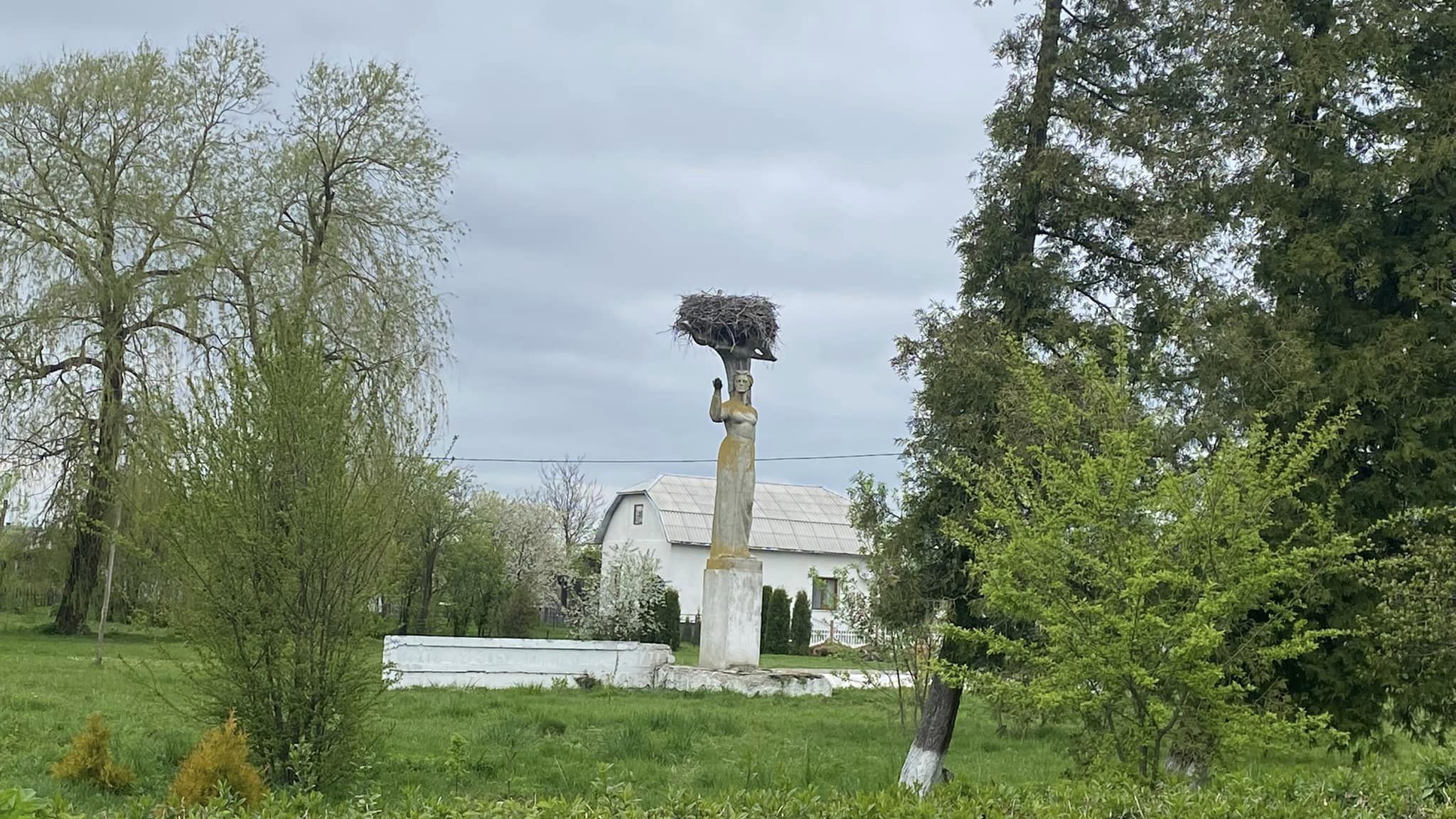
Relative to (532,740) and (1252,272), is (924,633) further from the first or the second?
(1252,272)

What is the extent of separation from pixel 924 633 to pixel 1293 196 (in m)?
5.45

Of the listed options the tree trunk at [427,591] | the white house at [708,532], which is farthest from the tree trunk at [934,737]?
the white house at [708,532]

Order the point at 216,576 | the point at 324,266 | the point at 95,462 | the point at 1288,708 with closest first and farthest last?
1. the point at 216,576
2. the point at 1288,708
3. the point at 95,462
4. the point at 324,266

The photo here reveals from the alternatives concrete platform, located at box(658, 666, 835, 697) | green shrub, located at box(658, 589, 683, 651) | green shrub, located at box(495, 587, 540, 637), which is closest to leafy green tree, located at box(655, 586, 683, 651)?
green shrub, located at box(658, 589, 683, 651)

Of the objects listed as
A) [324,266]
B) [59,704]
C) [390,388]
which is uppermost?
[324,266]

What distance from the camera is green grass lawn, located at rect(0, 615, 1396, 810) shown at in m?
9.78

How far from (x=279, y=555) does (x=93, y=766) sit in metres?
1.77

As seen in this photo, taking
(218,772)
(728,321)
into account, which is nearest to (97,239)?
(728,321)

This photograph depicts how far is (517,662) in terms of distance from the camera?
19.8 m

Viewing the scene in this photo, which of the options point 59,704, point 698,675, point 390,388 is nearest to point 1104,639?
point 390,388

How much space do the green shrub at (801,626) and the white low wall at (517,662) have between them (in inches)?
711

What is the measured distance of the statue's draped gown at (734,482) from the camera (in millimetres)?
21703

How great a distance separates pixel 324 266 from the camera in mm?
26828

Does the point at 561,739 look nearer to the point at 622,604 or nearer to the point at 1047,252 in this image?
the point at 1047,252
